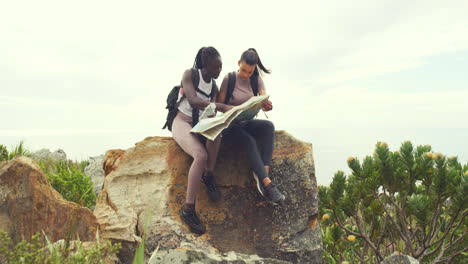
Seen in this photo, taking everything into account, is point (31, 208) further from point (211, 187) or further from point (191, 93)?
point (191, 93)

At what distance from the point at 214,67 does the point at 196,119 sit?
691mm

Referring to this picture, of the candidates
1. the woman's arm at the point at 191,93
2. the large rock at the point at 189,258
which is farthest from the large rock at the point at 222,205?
the woman's arm at the point at 191,93

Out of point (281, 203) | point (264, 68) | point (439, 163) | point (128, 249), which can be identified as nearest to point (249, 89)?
point (264, 68)

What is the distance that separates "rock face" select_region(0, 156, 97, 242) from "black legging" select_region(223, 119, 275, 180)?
2055mm

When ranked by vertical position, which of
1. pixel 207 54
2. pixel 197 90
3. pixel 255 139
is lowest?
pixel 255 139

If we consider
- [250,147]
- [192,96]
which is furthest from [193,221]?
[192,96]

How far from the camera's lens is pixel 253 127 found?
238 inches

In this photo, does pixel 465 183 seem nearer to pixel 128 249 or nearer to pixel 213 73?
pixel 213 73

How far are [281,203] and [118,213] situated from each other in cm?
214

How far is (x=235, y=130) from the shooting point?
232 inches

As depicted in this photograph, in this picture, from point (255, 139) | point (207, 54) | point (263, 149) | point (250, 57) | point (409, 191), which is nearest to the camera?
point (207, 54)

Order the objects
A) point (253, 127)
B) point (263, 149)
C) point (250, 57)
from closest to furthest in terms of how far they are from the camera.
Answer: point (250, 57)
point (263, 149)
point (253, 127)

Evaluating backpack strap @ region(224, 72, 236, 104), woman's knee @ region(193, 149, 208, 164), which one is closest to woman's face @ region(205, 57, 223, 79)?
backpack strap @ region(224, 72, 236, 104)

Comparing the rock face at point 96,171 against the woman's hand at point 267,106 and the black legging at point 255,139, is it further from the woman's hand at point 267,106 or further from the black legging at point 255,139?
the woman's hand at point 267,106
